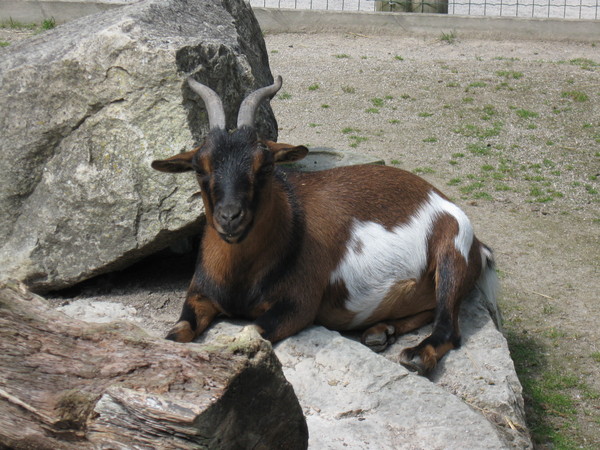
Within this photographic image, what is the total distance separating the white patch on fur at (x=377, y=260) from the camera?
6.08 m

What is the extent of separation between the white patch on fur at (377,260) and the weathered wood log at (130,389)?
1.98m

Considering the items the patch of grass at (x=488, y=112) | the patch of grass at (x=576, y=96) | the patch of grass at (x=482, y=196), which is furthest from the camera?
the patch of grass at (x=576, y=96)

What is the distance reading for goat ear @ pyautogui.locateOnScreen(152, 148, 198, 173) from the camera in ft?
17.9

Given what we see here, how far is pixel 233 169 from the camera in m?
5.23

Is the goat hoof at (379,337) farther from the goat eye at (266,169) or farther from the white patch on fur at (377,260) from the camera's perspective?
the goat eye at (266,169)

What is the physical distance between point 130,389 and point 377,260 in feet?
9.03

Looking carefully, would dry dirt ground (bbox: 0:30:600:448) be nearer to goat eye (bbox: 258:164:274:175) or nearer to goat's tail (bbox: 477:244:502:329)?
goat's tail (bbox: 477:244:502:329)

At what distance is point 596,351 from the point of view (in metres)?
7.12

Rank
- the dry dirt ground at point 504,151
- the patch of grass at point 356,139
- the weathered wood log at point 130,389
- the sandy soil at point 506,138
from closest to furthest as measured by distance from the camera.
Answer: the weathered wood log at point 130,389
the dry dirt ground at point 504,151
the sandy soil at point 506,138
the patch of grass at point 356,139

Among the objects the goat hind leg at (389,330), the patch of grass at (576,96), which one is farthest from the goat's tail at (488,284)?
the patch of grass at (576,96)

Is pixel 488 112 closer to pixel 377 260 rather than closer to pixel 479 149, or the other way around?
pixel 479 149

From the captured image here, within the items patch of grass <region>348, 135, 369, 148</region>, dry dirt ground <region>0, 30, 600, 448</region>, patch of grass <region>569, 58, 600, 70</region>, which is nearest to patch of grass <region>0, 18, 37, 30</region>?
dry dirt ground <region>0, 30, 600, 448</region>

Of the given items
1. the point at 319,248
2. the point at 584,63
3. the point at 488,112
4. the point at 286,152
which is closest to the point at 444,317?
the point at 319,248

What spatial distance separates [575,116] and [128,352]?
29.6 feet
